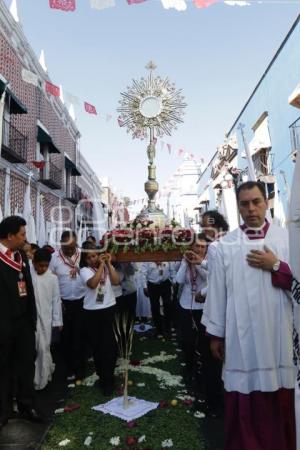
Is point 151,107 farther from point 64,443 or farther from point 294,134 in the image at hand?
point 64,443

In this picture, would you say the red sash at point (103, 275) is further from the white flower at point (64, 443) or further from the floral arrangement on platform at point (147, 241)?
the white flower at point (64, 443)

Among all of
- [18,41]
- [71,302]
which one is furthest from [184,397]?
[18,41]

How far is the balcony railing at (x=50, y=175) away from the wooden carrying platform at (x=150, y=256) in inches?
487

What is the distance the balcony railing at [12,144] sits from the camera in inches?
474

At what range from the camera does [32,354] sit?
3.62 meters

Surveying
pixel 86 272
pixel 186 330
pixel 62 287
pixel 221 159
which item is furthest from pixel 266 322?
pixel 221 159

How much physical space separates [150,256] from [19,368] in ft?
6.62

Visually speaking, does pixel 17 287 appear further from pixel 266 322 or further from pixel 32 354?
pixel 266 322

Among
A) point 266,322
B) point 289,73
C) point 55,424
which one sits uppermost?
point 289,73

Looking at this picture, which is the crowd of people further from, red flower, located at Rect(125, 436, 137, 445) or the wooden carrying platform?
red flower, located at Rect(125, 436, 137, 445)

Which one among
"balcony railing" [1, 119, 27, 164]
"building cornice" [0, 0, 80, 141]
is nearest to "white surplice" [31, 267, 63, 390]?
"balcony railing" [1, 119, 27, 164]

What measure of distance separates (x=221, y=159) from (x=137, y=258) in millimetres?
17138

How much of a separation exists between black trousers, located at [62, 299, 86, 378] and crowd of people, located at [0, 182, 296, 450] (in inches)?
0.5

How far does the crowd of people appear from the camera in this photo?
252 cm
